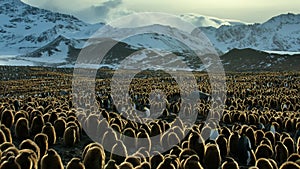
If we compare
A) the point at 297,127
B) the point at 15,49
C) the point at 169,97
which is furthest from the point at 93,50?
the point at 297,127

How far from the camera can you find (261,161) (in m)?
6.20

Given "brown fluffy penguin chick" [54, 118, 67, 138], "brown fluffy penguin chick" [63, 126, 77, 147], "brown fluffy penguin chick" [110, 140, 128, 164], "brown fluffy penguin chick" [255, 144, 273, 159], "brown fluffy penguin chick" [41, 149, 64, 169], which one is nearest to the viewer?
"brown fluffy penguin chick" [41, 149, 64, 169]

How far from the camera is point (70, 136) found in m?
8.60

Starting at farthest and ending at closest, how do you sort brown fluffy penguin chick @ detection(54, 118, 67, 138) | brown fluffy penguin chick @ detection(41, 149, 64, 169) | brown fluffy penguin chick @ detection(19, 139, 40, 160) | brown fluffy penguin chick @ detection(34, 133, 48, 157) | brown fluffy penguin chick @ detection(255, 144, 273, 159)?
brown fluffy penguin chick @ detection(54, 118, 67, 138) → brown fluffy penguin chick @ detection(255, 144, 273, 159) → brown fluffy penguin chick @ detection(34, 133, 48, 157) → brown fluffy penguin chick @ detection(19, 139, 40, 160) → brown fluffy penguin chick @ detection(41, 149, 64, 169)

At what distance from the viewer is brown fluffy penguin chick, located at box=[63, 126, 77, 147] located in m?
8.56

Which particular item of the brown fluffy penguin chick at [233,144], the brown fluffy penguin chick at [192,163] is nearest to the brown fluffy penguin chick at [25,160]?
the brown fluffy penguin chick at [192,163]

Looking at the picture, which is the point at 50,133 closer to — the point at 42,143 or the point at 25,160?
the point at 42,143

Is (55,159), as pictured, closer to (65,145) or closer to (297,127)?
(65,145)

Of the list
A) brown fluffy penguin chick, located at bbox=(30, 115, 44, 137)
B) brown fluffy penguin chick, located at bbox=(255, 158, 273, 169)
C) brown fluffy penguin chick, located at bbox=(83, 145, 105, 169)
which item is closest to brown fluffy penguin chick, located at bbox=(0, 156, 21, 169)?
brown fluffy penguin chick, located at bbox=(83, 145, 105, 169)

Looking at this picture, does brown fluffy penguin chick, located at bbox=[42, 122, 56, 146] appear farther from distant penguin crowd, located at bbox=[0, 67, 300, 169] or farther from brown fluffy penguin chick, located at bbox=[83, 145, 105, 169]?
brown fluffy penguin chick, located at bbox=[83, 145, 105, 169]

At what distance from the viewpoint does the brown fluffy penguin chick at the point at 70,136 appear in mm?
8562

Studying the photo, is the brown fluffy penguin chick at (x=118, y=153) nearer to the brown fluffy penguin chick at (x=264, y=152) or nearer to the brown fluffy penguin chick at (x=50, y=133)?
the brown fluffy penguin chick at (x=50, y=133)

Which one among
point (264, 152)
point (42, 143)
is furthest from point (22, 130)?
point (264, 152)

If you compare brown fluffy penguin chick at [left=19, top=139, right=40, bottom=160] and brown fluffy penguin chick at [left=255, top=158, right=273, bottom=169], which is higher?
brown fluffy penguin chick at [left=19, top=139, right=40, bottom=160]
